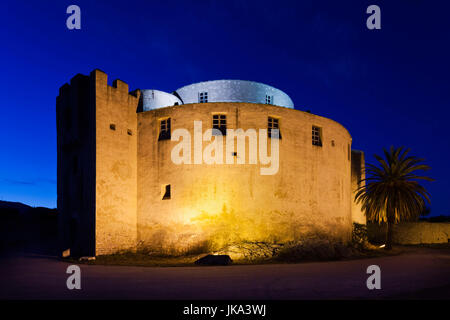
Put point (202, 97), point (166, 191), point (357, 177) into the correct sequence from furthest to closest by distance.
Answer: point (357, 177) < point (202, 97) < point (166, 191)

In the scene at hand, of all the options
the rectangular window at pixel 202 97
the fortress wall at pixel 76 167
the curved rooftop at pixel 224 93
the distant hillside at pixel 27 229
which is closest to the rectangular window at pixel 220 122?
the curved rooftop at pixel 224 93

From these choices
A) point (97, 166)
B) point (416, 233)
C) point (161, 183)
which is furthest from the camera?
point (416, 233)

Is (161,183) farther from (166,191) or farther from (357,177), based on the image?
(357,177)

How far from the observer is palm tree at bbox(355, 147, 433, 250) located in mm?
24031

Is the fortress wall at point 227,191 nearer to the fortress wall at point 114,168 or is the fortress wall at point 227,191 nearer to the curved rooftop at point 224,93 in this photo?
the fortress wall at point 114,168

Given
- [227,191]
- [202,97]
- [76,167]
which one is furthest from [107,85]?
[227,191]

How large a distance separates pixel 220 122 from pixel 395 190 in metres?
14.8

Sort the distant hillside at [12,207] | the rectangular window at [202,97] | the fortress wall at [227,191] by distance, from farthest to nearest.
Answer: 1. the distant hillside at [12,207]
2. the rectangular window at [202,97]
3. the fortress wall at [227,191]

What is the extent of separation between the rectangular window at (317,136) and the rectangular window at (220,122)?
653cm

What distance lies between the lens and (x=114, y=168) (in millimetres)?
18703

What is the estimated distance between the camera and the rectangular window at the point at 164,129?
1980 centimetres

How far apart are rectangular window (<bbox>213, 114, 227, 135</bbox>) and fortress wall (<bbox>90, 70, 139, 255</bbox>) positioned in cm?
524

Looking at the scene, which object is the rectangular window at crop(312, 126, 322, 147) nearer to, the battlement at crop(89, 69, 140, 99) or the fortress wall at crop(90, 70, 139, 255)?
the fortress wall at crop(90, 70, 139, 255)
